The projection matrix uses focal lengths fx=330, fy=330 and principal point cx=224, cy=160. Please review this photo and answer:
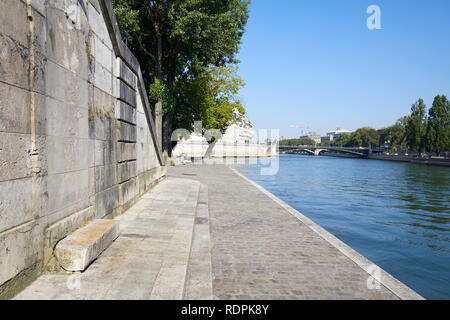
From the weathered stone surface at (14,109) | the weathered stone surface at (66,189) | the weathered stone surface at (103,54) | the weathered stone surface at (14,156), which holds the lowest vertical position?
the weathered stone surface at (66,189)

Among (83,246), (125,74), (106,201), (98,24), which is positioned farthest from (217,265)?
(125,74)

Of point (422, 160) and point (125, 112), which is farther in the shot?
point (422, 160)

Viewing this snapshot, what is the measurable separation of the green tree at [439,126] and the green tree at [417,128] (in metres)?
2.61

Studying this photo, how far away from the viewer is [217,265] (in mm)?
5031

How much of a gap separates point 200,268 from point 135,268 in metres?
0.94

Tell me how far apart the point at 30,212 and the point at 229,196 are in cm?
923

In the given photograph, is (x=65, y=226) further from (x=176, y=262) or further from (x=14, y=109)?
(x=14, y=109)

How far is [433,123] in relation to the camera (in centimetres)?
6744

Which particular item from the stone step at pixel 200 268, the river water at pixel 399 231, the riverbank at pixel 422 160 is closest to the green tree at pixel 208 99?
the river water at pixel 399 231

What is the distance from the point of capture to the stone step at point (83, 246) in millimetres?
3994

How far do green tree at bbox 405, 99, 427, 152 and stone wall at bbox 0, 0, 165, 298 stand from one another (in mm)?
77174

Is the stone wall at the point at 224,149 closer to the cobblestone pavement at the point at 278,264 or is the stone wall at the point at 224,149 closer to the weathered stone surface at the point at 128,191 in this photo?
the weathered stone surface at the point at 128,191
